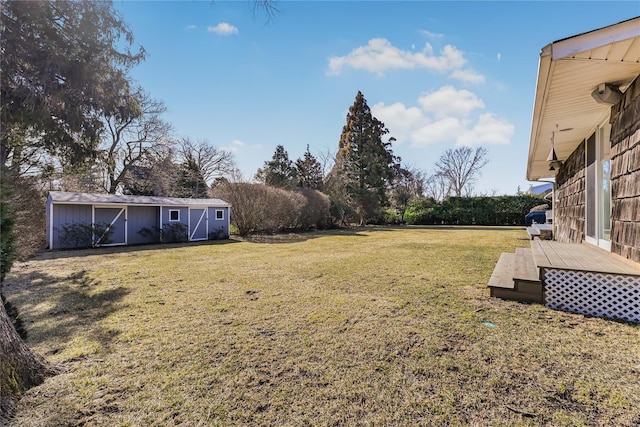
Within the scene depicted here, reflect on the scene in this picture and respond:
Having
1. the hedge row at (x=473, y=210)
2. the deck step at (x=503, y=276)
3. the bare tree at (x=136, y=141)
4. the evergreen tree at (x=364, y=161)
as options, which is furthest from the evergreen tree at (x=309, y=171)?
the deck step at (x=503, y=276)

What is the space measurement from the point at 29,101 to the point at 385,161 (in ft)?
78.5

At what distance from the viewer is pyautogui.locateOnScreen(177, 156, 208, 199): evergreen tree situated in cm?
2270

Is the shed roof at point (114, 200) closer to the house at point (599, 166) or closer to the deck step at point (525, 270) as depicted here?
the deck step at point (525, 270)

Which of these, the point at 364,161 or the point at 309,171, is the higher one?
the point at 364,161

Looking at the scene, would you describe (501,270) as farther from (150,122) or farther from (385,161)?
(385,161)

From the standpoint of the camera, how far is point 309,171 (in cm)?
2688

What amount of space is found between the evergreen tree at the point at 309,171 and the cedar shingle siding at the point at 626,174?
23165mm

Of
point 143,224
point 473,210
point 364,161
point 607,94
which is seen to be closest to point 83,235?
point 143,224

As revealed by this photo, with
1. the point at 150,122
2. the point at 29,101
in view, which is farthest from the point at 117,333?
the point at 150,122

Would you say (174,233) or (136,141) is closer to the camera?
(174,233)

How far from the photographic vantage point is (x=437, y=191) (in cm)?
3562

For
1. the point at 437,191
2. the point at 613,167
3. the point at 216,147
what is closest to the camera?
the point at 613,167

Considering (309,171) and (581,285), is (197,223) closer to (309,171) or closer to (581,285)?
(581,285)

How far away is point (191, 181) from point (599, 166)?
24.1m
